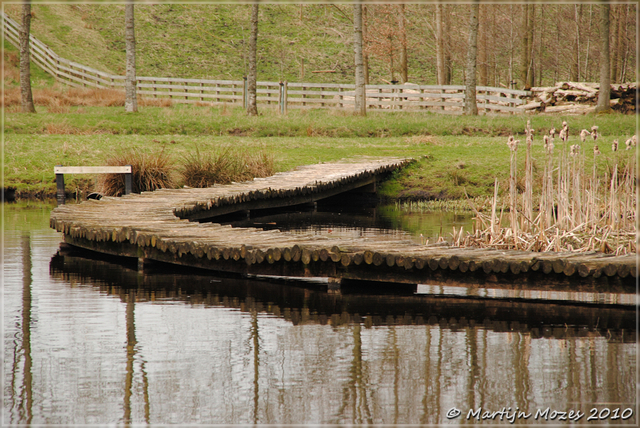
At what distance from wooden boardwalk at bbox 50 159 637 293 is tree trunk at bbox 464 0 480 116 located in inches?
729


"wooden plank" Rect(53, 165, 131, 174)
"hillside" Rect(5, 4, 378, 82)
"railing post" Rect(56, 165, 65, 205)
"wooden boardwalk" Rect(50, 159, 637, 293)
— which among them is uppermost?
"hillside" Rect(5, 4, 378, 82)

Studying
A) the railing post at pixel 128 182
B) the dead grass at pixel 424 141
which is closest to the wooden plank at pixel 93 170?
the railing post at pixel 128 182

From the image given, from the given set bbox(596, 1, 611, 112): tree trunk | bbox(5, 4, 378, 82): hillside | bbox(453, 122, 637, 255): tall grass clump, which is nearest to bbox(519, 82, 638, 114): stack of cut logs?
bbox(596, 1, 611, 112): tree trunk

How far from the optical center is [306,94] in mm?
→ 34969

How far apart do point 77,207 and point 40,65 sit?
29.1 meters

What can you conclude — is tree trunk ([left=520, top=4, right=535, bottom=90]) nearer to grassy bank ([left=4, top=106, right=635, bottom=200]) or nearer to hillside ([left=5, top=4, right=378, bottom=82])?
grassy bank ([left=4, top=106, right=635, bottom=200])

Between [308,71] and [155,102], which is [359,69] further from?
[308,71]

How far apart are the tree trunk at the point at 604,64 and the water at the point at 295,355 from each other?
2112 centimetres

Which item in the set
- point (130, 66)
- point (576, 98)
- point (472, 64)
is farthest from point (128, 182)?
point (576, 98)

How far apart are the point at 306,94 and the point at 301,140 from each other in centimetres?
1368

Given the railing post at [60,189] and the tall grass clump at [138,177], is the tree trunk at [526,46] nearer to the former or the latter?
the tall grass clump at [138,177]

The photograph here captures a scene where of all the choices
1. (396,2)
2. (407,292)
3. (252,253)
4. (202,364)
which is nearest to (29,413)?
(202,364)

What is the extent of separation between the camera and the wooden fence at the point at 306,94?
31.4 meters

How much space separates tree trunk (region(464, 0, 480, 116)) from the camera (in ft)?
91.8
